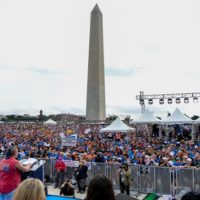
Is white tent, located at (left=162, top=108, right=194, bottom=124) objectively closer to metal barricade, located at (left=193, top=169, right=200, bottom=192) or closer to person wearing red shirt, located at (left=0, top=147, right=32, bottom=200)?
metal barricade, located at (left=193, top=169, right=200, bottom=192)

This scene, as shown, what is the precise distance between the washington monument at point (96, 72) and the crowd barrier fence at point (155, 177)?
118 ft

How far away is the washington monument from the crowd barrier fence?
3612cm

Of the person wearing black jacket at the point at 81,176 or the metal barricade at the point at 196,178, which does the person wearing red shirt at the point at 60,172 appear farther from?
the metal barricade at the point at 196,178

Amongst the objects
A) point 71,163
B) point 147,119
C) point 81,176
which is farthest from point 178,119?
point 81,176

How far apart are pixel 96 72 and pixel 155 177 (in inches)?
1496

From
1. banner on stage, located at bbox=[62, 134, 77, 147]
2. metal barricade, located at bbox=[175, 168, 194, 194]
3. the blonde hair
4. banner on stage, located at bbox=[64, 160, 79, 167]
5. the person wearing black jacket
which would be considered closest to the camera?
the blonde hair

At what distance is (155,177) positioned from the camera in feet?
38.4

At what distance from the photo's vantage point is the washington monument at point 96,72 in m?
47.8

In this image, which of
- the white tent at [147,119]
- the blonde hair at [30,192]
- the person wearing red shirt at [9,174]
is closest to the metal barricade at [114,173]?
the person wearing red shirt at [9,174]

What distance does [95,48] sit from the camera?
1906 inches

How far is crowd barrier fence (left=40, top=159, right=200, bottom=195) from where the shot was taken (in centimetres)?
1101

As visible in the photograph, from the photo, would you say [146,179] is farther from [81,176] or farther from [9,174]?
[9,174]

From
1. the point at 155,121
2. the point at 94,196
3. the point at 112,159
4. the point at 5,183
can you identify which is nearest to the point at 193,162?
the point at 112,159

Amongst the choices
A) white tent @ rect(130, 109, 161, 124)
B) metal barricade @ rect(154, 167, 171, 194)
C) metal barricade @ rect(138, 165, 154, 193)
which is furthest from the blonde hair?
white tent @ rect(130, 109, 161, 124)
